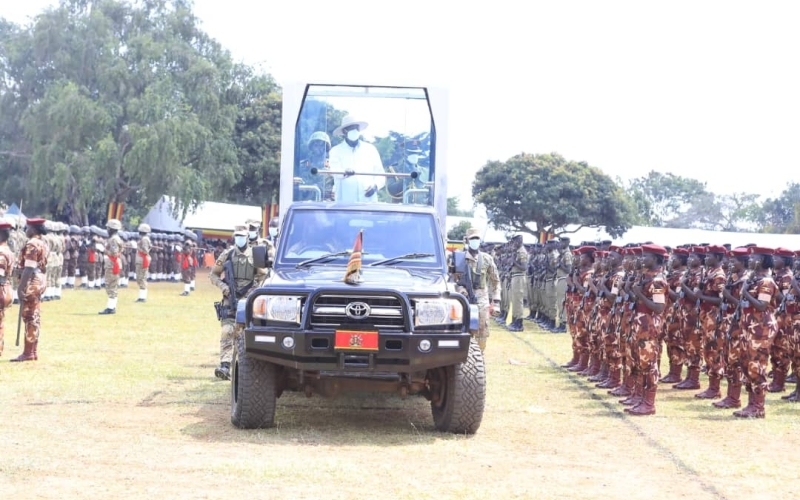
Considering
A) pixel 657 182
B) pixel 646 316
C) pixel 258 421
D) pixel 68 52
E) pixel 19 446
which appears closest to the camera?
pixel 19 446

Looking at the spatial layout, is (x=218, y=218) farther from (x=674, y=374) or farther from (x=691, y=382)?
(x=691, y=382)

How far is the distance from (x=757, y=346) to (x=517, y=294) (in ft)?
37.7

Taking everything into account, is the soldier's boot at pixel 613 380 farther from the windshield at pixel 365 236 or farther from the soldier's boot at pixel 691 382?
the windshield at pixel 365 236

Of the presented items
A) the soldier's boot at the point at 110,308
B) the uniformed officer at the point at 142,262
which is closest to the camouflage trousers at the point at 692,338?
the soldier's boot at the point at 110,308

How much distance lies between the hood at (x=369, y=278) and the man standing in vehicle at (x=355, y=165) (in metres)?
3.50

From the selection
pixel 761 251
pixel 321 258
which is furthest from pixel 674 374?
pixel 321 258

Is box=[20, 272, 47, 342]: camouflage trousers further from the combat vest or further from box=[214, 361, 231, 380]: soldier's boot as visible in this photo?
the combat vest

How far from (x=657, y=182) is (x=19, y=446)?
91.5 m

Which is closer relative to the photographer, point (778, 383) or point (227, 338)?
point (227, 338)

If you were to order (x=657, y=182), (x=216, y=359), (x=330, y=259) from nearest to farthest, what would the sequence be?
(x=330, y=259) < (x=216, y=359) < (x=657, y=182)

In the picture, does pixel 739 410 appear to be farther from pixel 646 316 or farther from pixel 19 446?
pixel 19 446

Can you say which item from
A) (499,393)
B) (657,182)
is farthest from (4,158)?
(657,182)

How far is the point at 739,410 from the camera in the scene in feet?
35.3

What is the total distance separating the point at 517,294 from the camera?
21906 mm
